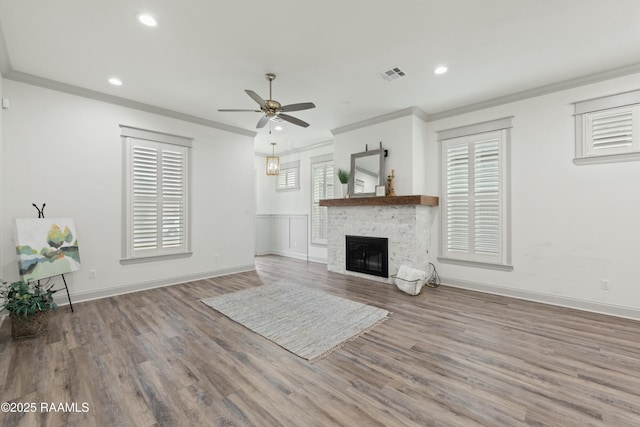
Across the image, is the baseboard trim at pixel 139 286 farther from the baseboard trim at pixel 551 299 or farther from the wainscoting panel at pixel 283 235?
the baseboard trim at pixel 551 299

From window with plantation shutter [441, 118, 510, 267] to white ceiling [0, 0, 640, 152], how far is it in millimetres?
790

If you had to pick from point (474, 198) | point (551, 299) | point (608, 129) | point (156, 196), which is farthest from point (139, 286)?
point (608, 129)

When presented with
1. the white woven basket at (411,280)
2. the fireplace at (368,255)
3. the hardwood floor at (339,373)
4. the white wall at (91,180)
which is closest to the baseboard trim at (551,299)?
the hardwood floor at (339,373)

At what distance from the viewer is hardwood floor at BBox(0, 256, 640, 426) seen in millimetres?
1695

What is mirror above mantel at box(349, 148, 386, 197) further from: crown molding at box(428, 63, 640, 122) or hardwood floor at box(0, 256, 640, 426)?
hardwood floor at box(0, 256, 640, 426)

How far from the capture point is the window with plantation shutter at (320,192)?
6660 millimetres

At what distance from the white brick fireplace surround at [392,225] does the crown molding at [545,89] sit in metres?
1.51

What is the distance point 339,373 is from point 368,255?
314cm

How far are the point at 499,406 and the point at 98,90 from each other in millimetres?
5718

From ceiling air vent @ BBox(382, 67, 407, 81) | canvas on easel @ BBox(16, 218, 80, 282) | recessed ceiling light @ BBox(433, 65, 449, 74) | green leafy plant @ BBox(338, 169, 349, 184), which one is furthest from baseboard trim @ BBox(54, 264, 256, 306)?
recessed ceiling light @ BBox(433, 65, 449, 74)

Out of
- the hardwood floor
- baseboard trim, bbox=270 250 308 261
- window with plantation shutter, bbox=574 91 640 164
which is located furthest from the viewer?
baseboard trim, bbox=270 250 308 261

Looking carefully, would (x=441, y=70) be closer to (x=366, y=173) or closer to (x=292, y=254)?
(x=366, y=173)

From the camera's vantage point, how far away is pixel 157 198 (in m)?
4.52

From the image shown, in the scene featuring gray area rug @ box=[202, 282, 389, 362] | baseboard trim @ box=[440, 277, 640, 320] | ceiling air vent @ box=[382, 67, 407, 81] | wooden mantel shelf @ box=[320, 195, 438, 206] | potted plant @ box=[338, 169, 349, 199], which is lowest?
gray area rug @ box=[202, 282, 389, 362]
